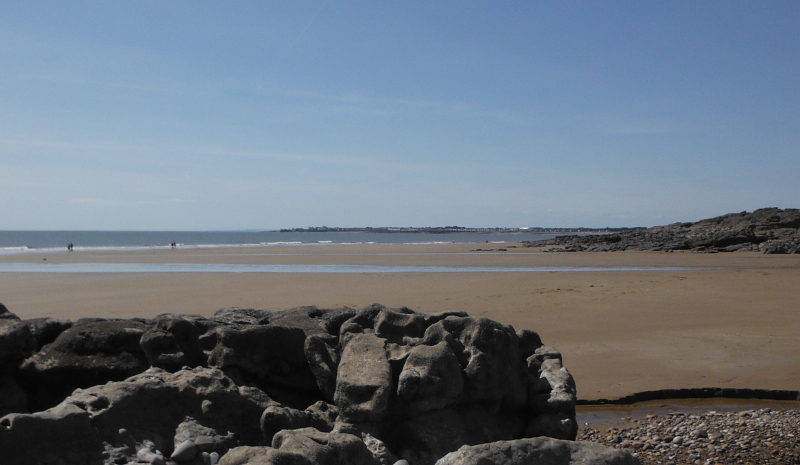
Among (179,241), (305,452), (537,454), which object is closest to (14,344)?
(305,452)

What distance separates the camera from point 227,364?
484 centimetres

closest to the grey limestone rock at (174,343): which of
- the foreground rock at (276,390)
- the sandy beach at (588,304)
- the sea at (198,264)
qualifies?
the foreground rock at (276,390)

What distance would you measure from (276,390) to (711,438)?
13.5 feet

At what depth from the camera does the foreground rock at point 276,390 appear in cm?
363

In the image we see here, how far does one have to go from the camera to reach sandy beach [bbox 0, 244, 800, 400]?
779 cm

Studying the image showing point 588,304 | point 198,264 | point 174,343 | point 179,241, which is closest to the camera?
point 174,343

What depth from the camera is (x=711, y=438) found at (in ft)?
17.5

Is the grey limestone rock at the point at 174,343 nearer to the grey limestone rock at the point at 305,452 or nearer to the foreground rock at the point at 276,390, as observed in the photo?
the foreground rock at the point at 276,390

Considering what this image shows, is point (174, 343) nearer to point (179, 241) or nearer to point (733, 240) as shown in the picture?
point (733, 240)

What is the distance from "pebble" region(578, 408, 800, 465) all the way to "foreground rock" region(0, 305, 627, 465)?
36.8 inches

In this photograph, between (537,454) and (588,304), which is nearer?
(537,454)

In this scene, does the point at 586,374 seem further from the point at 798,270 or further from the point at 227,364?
the point at 798,270

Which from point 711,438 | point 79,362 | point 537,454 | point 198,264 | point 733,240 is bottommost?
point 711,438

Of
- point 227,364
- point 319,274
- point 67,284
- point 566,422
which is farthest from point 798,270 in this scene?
point 67,284
